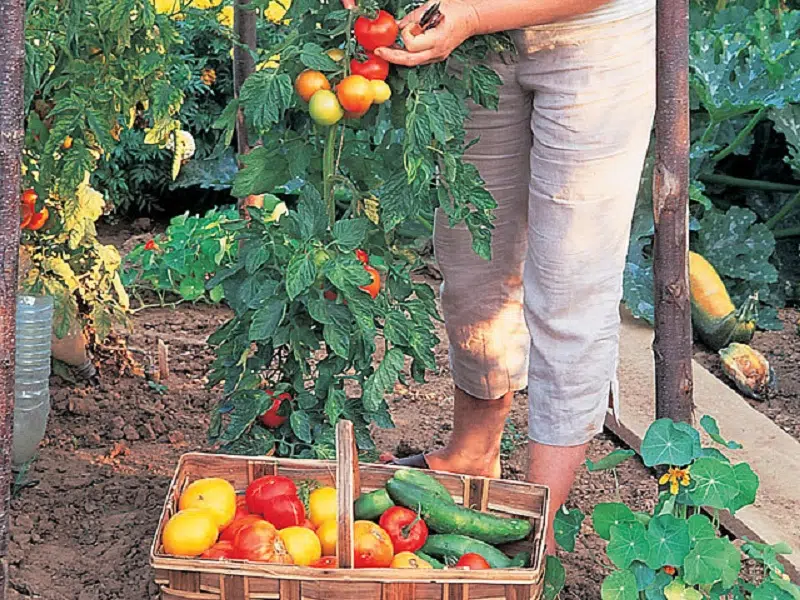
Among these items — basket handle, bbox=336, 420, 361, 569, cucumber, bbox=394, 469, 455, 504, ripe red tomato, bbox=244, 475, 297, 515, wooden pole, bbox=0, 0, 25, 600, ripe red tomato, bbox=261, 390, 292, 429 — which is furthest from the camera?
ripe red tomato, bbox=261, 390, 292, 429

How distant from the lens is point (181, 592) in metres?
1.93

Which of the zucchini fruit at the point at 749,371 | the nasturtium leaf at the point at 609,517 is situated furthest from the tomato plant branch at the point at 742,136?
the nasturtium leaf at the point at 609,517

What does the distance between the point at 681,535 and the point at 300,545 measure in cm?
64

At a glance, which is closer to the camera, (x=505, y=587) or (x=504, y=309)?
(x=505, y=587)

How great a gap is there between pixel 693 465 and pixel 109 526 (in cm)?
125

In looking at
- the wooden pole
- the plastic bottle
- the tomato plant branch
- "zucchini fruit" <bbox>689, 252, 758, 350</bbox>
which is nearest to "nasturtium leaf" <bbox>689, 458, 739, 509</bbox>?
the wooden pole

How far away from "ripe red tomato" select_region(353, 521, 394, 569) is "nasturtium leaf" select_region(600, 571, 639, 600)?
0.37 meters

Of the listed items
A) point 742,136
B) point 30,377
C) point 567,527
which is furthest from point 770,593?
point 742,136

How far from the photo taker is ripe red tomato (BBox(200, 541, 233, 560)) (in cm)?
197

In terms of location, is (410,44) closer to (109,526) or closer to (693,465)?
(693,465)

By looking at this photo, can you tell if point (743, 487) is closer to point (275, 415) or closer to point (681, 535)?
point (681, 535)

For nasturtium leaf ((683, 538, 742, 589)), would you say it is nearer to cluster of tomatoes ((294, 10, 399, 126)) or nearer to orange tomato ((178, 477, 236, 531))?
orange tomato ((178, 477, 236, 531))

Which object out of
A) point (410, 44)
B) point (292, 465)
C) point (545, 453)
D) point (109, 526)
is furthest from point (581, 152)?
point (109, 526)

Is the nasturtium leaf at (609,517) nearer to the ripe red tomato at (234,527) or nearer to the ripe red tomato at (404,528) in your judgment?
the ripe red tomato at (404,528)
